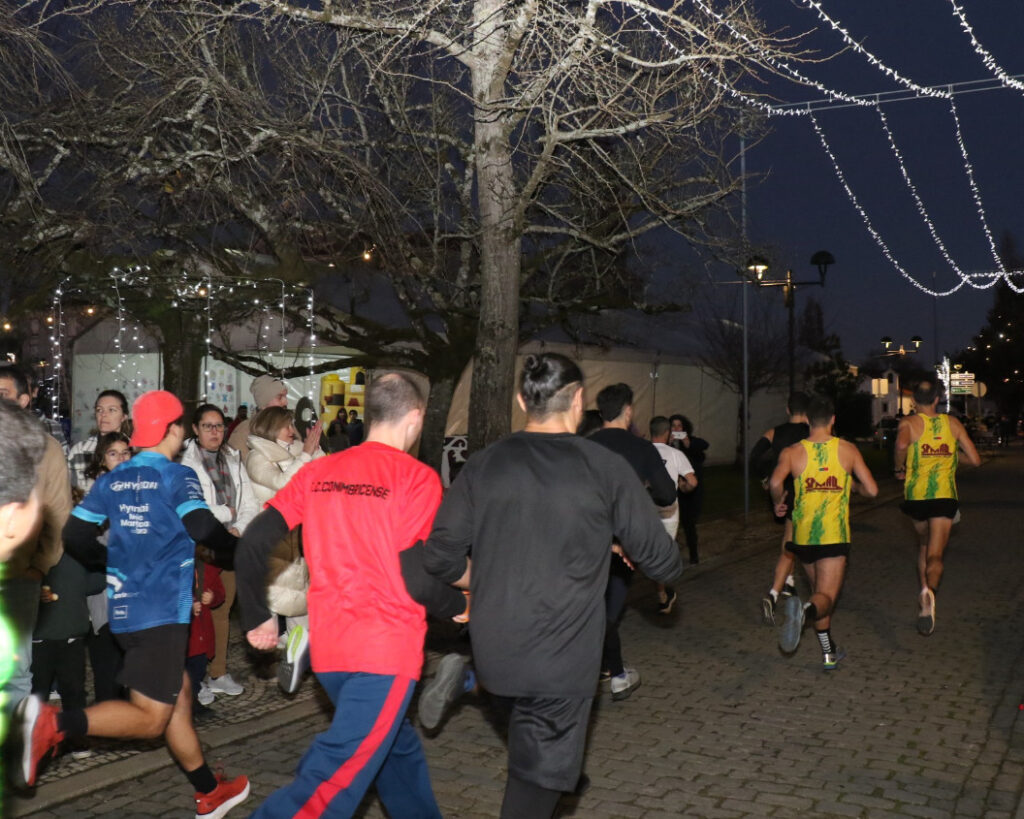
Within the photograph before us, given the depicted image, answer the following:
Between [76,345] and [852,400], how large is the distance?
41794 millimetres

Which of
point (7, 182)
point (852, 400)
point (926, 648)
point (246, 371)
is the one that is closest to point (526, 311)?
point (246, 371)

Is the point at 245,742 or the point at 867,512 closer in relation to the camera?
the point at 245,742

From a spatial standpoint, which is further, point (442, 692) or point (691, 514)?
point (691, 514)

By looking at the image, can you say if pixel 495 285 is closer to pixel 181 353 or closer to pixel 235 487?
pixel 181 353

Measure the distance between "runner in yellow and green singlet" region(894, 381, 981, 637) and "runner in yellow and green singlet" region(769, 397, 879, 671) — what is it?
148 cm

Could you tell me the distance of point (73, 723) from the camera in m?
3.84

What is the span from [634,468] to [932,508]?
3932 mm

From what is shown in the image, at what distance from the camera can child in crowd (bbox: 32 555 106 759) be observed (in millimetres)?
5605

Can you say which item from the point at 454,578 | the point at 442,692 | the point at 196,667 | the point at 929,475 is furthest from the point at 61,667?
the point at 929,475

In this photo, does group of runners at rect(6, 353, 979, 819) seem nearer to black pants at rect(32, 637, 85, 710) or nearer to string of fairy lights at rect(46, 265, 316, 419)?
black pants at rect(32, 637, 85, 710)

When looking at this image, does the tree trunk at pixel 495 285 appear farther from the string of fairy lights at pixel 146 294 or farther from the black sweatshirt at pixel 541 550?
the black sweatshirt at pixel 541 550

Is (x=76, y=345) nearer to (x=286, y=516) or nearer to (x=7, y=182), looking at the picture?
(x=7, y=182)

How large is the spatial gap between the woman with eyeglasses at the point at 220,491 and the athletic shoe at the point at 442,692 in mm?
2996

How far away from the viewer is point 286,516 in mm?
3838
